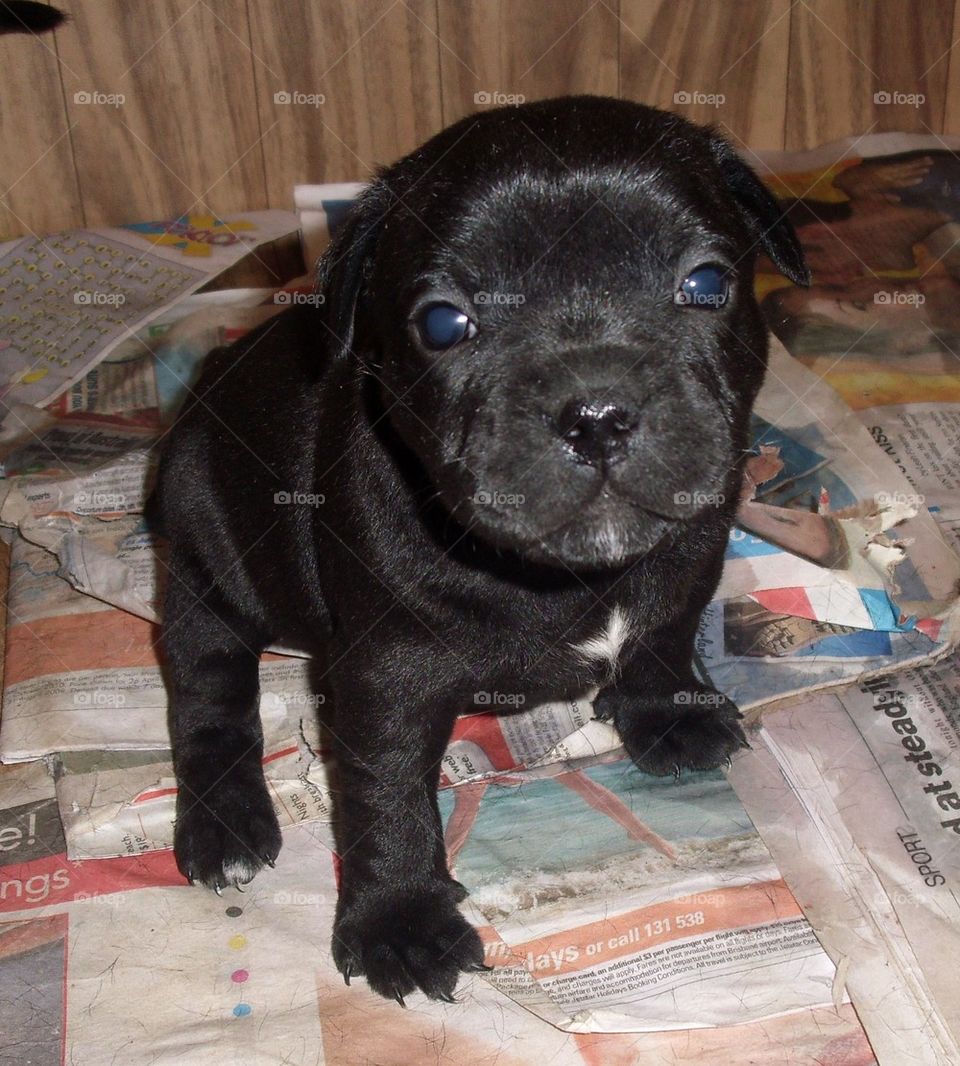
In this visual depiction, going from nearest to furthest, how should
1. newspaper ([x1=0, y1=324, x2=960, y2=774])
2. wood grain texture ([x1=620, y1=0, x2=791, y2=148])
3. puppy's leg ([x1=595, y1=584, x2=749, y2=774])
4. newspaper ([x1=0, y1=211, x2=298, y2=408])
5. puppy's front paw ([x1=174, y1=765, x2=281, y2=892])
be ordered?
puppy's front paw ([x1=174, y1=765, x2=281, y2=892]) → puppy's leg ([x1=595, y1=584, x2=749, y2=774]) → newspaper ([x1=0, y1=324, x2=960, y2=774]) → newspaper ([x1=0, y1=211, x2=298, y2=408]) → wood grain texture ([x1=620, y1=0, x2=791, y2=148])

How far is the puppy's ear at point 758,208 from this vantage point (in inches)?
74.0

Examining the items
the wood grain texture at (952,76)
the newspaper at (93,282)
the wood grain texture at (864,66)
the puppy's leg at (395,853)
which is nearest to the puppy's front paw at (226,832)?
the puppy's leg at (395,853)

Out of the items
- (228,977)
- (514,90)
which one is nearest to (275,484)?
(228,977)

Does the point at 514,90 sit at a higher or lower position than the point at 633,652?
higher

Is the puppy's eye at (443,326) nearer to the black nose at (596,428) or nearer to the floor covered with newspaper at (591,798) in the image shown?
the black nose at (596,428)

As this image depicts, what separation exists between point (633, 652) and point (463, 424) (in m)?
0.66

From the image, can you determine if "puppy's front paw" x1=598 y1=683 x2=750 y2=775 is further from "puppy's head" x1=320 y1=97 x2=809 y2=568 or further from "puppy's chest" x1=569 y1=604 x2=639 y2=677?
"puppy's head" x1=320 y1=97 x2=809 y2=568

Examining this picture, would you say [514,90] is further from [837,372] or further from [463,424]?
[463,424]

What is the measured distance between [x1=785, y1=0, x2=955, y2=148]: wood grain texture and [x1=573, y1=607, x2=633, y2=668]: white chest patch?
2.79 m

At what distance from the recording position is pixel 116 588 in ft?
9.32

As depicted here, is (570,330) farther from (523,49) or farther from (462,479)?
(523,49)

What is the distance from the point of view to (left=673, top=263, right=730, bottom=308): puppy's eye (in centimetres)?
162

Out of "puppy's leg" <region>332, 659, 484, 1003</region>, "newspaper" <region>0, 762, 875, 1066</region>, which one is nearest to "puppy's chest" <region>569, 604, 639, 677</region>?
"puppy's leg" <region>332, 659, 484, 1003</region>

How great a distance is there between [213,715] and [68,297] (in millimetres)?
1882
